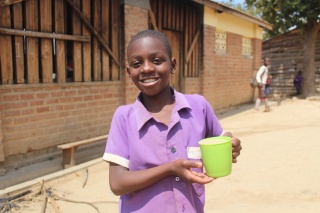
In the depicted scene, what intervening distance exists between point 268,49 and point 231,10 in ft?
29.0

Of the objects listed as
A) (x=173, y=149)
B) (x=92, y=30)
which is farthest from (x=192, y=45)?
(x=173, y=149)

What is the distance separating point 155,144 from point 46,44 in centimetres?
401

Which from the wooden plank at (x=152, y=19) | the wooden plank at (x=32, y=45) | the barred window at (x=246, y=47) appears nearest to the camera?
the wooden plank at (x=32, y=45)

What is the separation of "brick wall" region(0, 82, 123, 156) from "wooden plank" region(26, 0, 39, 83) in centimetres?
19

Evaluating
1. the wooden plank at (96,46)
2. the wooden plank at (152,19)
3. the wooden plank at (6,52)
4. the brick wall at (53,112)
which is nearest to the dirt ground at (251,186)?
the brick wall at (53,112)

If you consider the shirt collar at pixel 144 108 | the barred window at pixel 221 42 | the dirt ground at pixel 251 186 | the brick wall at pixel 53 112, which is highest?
the barred window at pixel 221 42

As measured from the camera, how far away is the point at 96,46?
5633mm

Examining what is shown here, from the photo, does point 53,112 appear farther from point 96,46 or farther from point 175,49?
point 175,49

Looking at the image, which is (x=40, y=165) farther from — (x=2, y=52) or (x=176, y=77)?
(x=176, y=77)

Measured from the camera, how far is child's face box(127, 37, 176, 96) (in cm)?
138

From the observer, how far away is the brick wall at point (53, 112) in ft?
14.5

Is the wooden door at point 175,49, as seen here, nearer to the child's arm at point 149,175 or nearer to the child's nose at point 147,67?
the child's nose at point 147,67

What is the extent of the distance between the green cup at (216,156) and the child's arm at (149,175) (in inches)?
1.9

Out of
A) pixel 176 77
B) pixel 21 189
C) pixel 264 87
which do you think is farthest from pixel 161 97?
pixel 264 87
